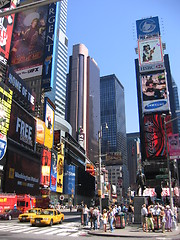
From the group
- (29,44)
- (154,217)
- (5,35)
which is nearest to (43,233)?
(154,217)

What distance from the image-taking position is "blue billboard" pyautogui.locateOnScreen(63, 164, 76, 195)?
102562mm

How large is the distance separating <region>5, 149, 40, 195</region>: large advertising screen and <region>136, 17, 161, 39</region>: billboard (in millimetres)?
63546

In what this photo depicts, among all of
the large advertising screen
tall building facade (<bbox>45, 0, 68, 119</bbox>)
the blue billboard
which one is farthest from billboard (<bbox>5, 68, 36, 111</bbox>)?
tall building facade (<bbox>45, 0, 68, 119</bbox>)

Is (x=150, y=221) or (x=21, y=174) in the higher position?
(x=21, y=174)

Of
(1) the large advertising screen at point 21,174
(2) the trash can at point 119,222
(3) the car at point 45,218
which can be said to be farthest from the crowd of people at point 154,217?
(1) the large advertising screen at point 21,174

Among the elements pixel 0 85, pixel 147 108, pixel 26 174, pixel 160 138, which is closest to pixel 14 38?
pixel 0 85

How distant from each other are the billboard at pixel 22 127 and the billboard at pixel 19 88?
334cm

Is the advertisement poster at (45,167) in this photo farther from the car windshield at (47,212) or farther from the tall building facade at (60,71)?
the tall building facade at (60,71)

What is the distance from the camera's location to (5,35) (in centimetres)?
6462

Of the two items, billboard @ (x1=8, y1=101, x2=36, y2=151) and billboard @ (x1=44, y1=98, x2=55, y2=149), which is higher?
billboard @ (x1=44, y1=98, x2=55, y2=149)

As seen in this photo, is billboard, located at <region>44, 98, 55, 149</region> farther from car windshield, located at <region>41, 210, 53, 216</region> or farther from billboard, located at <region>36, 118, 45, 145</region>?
car windshield, located at <region>41, 210, 53, 216</region>

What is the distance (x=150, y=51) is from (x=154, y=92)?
15983 millimetres

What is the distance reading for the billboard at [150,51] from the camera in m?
87.4

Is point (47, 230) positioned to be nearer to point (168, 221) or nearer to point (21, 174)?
point (168, 221)
